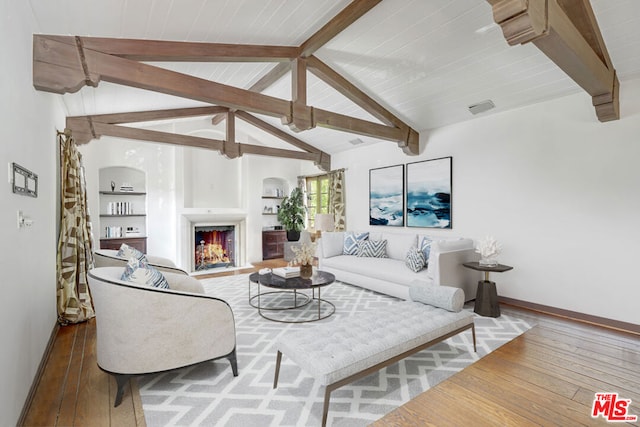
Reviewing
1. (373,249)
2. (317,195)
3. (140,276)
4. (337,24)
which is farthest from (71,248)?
(317,195)

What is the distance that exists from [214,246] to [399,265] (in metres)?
4.56

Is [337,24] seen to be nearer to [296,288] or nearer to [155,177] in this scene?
[296,288]

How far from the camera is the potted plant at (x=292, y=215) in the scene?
7.67m

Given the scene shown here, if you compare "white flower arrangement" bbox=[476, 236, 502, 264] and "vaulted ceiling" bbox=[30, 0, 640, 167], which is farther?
"white flower arrangement" bbox=[476, 236, 502, 264]

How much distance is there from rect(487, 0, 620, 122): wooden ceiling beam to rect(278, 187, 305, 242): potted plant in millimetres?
5778

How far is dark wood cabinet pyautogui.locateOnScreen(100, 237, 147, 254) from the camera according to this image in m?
5.93

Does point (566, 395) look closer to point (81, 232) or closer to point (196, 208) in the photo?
point (81, 232)

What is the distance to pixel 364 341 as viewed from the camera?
206 cm

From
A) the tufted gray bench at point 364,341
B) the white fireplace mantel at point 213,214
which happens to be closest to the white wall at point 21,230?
the tufted gray bench at point 364,341

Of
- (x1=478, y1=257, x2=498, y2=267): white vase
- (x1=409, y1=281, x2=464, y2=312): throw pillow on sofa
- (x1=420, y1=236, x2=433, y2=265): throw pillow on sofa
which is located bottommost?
(x1=409, y1=281, x2=464, y2=312): throw pillow on sofa

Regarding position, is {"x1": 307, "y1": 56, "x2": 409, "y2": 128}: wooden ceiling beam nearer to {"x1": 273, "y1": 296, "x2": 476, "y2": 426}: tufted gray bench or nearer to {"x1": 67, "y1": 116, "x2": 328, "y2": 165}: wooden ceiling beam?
{"x1": 67, "y1": 116, "x2": 328, "y2": 165}: wooden ceiling beam

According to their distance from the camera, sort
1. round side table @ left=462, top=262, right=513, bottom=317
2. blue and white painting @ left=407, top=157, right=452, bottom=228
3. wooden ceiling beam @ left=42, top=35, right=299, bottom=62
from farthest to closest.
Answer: blue and white painting @ left=407, top=157, right=452, bottom=228, round side table @ left=462, top=262, right=513, bottom=317, wooden ceiling beam @ left=42, top=35, right=299, bottom=62

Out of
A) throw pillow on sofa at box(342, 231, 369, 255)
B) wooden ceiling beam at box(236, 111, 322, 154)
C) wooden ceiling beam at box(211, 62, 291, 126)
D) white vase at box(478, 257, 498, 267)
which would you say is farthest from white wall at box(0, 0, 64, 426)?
white vase at box(478, 257, 498, 267)

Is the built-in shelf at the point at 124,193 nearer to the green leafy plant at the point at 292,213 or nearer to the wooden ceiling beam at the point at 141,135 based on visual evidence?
the wooden ceiling beam at the point at 141,135
